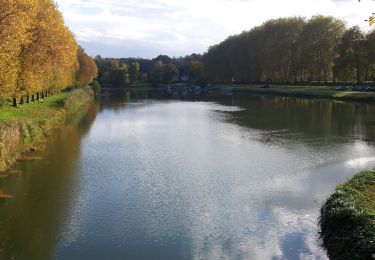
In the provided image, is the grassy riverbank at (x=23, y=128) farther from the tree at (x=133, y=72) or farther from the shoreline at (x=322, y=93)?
the tree at (x=133, y=72)

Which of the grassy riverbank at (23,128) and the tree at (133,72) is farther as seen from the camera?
the tree at (133,72)

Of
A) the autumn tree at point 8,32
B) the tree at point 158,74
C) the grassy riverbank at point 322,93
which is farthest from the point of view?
the tree at point 158,74

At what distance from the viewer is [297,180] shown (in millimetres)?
25578

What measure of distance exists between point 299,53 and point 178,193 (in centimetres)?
9623

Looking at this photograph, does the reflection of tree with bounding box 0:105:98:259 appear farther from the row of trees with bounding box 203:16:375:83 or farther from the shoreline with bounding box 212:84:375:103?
the row of trees with bounding box 203:16:375:83

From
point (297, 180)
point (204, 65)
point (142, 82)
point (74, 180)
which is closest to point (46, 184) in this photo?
point (74, 180)

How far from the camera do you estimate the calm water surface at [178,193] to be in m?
17.0

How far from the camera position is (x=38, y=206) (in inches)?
847

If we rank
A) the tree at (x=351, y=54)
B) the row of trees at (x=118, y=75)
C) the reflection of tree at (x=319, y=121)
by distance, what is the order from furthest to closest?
the row of trees at (x=118, y=75)
the tree at (x=351, y=54)
the reflection of tree at (x=319, y=121)

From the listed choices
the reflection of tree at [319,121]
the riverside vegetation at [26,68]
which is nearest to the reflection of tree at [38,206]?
the riverside vegetation at [26,68]

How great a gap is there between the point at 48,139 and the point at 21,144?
8.18 meters

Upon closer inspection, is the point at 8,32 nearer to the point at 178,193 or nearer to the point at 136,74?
the point at 178,193

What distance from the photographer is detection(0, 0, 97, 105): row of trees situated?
30.8m

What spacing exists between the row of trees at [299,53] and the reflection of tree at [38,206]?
69.5m
